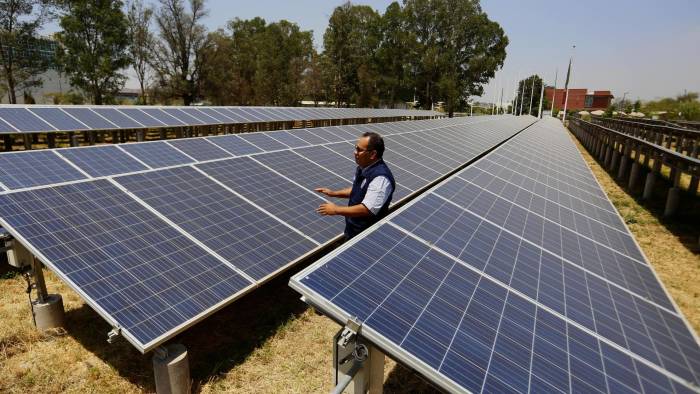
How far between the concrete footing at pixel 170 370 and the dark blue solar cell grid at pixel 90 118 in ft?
53.5

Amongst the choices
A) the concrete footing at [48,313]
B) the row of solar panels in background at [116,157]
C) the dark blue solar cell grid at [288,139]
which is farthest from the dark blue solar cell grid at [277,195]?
the dark blue solar cell grid at [288,139]

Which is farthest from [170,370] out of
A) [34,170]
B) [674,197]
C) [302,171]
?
[674,197]

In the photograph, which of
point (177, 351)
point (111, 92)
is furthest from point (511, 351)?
point (111, 92)

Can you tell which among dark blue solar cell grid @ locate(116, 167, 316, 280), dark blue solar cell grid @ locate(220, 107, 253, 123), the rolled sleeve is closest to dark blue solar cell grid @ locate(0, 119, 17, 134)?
dark blue solar cell grid @ locate(220, 107, 253, 123)

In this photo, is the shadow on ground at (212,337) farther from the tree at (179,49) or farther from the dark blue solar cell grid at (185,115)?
the tree at (179,49)

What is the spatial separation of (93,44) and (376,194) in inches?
2033

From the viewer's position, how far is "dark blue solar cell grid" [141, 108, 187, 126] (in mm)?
20589

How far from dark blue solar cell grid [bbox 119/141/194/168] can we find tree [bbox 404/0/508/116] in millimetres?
66334

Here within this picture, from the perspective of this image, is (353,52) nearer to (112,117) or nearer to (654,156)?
(112,117)

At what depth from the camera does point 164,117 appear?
21.5 m

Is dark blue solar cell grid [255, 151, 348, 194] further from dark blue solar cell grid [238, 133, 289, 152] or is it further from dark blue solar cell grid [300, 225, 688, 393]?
dark blue solar cell grid [300, 225, 688, 393]

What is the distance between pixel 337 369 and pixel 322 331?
417 centimetres

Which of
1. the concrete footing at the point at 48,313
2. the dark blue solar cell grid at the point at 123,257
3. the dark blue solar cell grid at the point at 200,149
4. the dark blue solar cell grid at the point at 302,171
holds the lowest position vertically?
the concrete footing at the point at 48,313

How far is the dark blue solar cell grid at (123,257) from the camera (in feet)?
15.6
